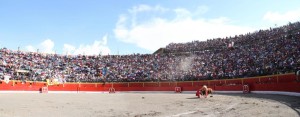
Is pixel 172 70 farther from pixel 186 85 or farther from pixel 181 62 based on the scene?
pixel 186 85

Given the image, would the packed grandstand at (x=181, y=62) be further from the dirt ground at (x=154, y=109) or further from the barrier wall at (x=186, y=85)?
the dirt ground at (x=154, y=109)

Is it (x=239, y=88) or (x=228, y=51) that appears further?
(x=228, y=51)

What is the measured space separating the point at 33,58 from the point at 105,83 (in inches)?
507

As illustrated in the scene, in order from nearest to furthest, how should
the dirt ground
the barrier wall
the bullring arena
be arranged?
the dirt ground, the barrier wall, the bullring arena

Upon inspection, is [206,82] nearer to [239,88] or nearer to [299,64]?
[239,88]

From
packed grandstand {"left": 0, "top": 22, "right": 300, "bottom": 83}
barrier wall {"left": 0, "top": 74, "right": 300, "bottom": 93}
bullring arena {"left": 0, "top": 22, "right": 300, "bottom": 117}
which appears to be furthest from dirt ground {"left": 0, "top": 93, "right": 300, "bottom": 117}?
packed grandstand {"left": 0, "top": 22, "right": 300, "bottom": 83}

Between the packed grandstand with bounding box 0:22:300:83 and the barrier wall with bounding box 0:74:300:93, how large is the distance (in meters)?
0.89

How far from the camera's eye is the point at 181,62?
62.2 metres

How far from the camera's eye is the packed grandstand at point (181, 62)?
4456 centimetres

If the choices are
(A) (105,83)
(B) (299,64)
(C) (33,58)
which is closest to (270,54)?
(B) (299,64)

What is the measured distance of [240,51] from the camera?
178 feet

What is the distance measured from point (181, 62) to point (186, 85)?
10.3m

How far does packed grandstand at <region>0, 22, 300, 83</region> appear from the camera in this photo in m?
44.6

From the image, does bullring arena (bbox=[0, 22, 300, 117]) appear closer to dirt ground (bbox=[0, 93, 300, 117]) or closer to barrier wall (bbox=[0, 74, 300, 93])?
barrier wall (bbox=[0, 74, 300, 93])
